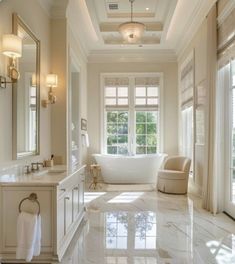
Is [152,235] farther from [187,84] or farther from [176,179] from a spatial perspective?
[187,84]

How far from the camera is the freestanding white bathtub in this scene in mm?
7328

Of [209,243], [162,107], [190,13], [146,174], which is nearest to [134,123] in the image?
[162,107]

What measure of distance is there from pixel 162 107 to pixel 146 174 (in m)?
1.93

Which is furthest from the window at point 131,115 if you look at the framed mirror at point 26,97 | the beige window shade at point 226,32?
the framed mirror at point 26,97

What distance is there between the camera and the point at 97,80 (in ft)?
26.3

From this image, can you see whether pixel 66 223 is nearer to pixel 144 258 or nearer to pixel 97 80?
pixel 144 258

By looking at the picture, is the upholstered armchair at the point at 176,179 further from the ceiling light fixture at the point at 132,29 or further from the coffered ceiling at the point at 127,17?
the coffered ceiling at the point at 127,17

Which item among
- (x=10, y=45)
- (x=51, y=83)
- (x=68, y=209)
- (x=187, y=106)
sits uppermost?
(x=10, y=45)

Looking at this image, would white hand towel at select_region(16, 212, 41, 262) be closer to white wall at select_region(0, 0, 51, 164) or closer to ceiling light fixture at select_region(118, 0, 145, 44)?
white wall at select_region(0, 0, 51, 164)

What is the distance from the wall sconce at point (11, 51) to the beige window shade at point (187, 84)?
13.5 feet

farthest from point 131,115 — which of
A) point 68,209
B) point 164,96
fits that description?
point 68,209

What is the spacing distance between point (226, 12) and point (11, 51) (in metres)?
2.99

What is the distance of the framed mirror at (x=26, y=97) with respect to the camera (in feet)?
10.6

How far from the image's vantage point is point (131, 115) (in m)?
8.08
